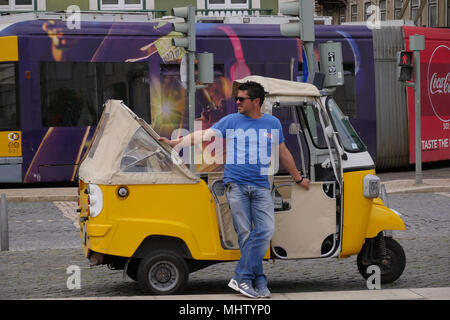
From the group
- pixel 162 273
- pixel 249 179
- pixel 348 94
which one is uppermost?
pixel 348 94

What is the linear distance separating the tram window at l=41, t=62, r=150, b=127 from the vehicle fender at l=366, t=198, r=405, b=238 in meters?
11.2

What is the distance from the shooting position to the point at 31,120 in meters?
18.6

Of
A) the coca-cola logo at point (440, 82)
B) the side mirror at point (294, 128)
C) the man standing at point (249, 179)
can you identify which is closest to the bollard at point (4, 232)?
the side mirror at point (294, 128)

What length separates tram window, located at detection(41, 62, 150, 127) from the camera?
738 inches

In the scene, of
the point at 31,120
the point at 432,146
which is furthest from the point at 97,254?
the point at 432,146

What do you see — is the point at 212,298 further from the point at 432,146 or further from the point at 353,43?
the point at 432,146

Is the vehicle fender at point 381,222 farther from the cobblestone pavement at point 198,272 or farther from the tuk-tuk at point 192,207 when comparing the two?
the cobblestone pavement at point 198,272

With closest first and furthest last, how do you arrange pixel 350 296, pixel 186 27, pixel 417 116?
pixel 350 296
pixel 186 27
pixel 417 116

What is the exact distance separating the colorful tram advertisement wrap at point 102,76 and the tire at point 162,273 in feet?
31.7

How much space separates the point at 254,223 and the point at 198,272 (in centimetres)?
203

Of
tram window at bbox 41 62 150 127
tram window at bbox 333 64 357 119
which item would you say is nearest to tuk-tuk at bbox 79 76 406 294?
tram window at bbox 41 62 150 127

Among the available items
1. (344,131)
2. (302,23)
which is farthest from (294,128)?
(302,23)

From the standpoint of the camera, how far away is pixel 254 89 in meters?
7.50

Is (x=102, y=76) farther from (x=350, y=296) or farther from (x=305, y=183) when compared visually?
(x=350, y=296)
